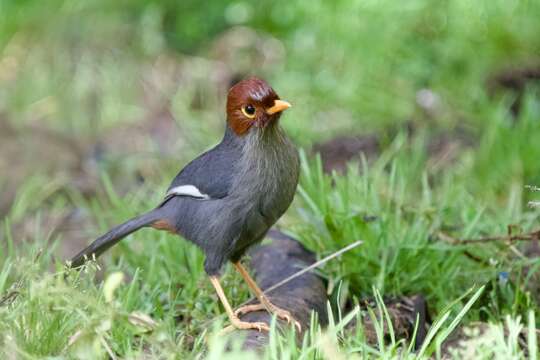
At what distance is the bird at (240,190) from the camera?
4.05m

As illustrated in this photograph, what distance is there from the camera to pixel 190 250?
187 inches

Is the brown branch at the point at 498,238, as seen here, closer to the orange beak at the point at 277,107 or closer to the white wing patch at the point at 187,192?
the orange beak at the point at 277,107

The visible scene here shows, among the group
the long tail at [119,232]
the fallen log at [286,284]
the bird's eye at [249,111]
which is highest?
the bird's eye at [249,111]

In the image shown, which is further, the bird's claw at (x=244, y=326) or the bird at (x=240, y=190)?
the bird at (x=240, y=190)

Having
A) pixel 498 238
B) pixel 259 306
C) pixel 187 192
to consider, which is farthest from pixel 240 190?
pixel 498 238

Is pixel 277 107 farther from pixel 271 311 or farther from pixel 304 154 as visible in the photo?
pixel 304 154

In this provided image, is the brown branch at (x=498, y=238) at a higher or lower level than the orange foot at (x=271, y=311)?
higher

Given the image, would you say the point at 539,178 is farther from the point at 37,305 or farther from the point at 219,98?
the point at 37,305

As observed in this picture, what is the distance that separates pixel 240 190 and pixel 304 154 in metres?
1.32

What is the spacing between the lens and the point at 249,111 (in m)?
4.14

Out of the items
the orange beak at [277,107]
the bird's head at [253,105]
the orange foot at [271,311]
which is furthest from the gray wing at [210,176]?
the orange foot at [271,311]

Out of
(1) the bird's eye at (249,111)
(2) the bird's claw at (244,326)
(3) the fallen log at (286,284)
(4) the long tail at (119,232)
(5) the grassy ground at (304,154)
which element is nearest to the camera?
(5) the grassy ground at (304,154)

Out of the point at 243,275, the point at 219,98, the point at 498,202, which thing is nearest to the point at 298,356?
the point at 243,275

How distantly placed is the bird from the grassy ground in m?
0.26
